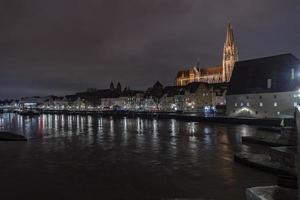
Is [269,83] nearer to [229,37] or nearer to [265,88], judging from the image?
[265,88]

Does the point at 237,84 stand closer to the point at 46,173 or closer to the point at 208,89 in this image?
the point at 208,89

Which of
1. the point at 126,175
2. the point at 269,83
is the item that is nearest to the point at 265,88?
the point at 269,83

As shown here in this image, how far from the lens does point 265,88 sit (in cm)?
7250

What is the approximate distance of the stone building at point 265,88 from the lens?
219 feet

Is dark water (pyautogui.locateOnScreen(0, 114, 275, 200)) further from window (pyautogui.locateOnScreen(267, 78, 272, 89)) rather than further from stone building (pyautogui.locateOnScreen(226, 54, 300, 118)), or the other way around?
window (pyautogui.locateOnScreen(267, 78, 272, 89))

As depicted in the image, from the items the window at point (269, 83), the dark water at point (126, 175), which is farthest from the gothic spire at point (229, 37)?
the dark water at point (126, 175)

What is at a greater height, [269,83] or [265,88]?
[269,83]

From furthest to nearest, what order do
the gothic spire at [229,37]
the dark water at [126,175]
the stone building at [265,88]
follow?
the gothic spire at [229,37] < the stone building at [265,88] < the dark water at [126,175]

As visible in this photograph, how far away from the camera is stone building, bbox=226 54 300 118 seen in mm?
66812

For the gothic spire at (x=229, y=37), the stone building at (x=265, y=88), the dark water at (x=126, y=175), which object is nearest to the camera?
the dark water at (x=126, y=175)

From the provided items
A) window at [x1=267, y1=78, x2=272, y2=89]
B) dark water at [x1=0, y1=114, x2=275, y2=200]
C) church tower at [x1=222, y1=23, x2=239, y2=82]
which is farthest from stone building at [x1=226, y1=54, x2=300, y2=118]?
church tower at [x1=222, y1=23, x2=239, y2=82]

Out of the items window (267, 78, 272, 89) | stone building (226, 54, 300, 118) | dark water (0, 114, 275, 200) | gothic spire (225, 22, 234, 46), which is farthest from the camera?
gothic spire (225, 22, 234, 46)

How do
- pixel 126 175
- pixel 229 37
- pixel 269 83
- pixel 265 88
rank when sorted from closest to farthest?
pixel 126 175 → pixel 269 83 → pixel 265 88 → pixel 229 37

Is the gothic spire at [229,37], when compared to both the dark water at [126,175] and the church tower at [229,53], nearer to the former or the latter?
the church tower at [229,53]
